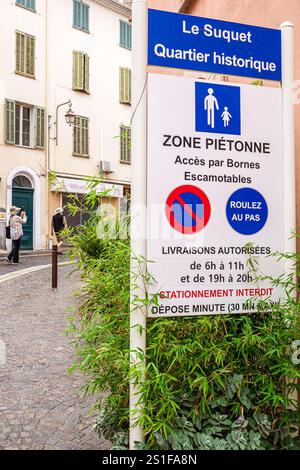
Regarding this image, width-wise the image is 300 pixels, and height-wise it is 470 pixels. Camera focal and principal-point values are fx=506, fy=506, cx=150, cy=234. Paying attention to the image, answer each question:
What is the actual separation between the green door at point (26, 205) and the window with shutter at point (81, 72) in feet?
17.8

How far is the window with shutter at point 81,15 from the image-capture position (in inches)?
876

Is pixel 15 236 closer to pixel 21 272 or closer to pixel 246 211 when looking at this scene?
pixel 21 272

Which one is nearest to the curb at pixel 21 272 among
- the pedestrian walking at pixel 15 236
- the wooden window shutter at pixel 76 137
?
the pedestrian walking at pixel 15 236

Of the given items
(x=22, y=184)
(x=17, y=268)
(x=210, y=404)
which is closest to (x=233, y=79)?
(x=210, y=404)

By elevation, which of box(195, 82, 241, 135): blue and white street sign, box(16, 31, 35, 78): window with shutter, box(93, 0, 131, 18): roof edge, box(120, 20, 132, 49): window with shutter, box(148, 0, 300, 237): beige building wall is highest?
box(93, 0, 131, 18): roof edge

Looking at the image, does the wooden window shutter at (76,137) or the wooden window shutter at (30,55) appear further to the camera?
the wooden window shutter at (76,137)

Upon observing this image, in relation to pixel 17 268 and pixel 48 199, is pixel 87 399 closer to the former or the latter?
pixel 17 268

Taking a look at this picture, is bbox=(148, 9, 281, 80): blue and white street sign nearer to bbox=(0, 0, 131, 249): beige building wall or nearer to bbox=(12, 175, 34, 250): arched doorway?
bbox=(0, 0, 131, 249): beige building wall

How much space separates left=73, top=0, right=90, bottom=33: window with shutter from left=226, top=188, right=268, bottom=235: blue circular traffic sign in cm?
2177

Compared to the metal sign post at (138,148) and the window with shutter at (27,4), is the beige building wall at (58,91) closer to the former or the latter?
the window with shutter at (27,4)

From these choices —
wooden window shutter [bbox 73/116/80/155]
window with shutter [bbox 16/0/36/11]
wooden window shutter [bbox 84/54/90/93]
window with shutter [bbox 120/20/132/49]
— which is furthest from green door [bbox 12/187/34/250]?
window with shutter [bbox 120/20/132/49]

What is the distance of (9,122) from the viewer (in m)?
19.3

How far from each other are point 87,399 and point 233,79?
2.73 m

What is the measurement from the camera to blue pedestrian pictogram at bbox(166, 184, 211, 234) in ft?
8.34
